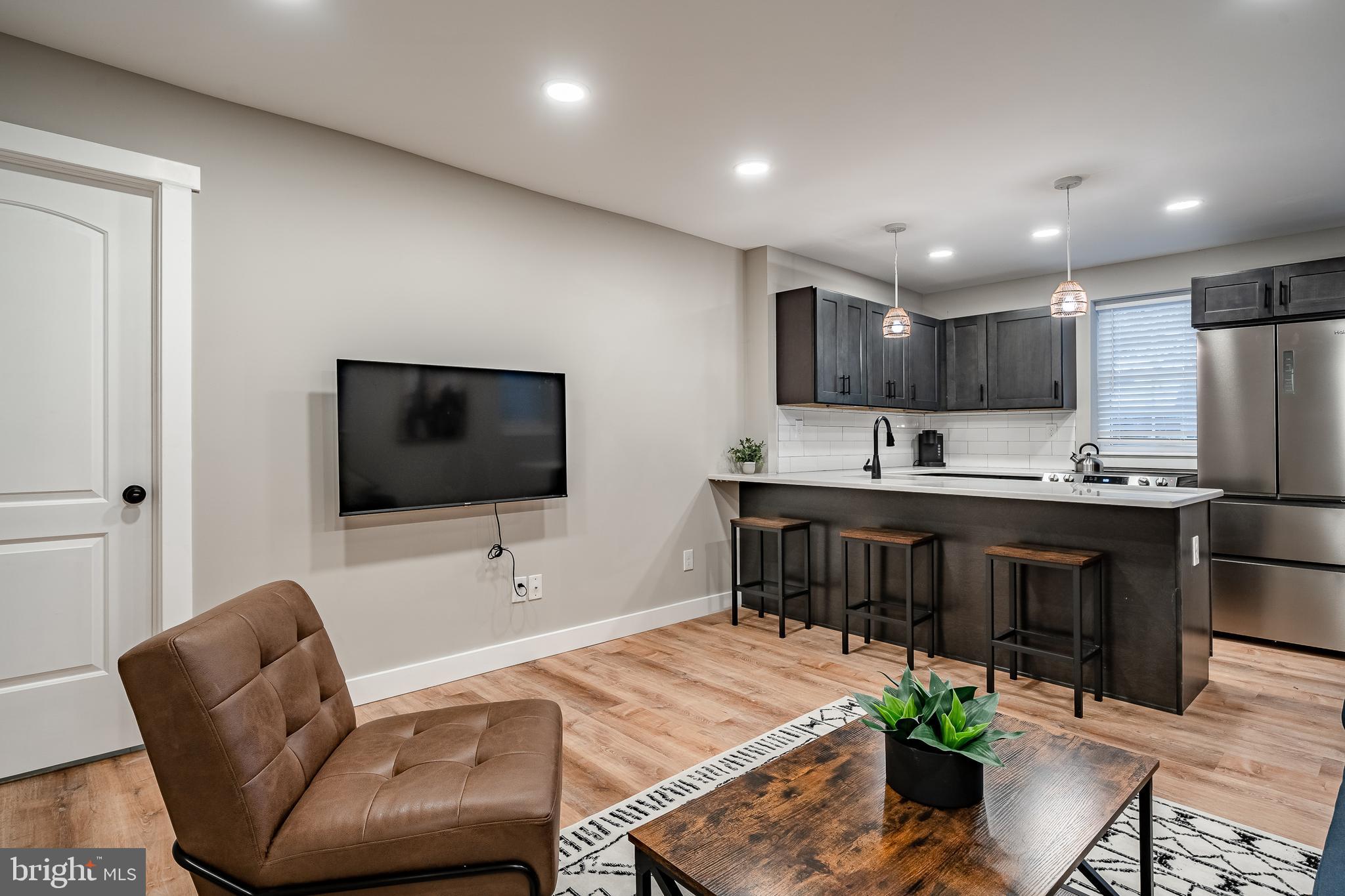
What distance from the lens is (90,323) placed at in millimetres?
2561

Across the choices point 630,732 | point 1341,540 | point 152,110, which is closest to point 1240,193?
point 1341,540

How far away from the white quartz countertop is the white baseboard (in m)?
0.97

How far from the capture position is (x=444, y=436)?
3309mm

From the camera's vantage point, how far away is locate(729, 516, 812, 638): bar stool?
429cm

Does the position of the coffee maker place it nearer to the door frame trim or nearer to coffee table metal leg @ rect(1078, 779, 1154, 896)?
coffee table metal leg @ rect(1078, 779, 1154, 896)

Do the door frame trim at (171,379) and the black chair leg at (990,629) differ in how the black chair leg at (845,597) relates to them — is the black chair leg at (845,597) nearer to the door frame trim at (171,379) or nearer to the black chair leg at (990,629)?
the black chair leg at (990,629)

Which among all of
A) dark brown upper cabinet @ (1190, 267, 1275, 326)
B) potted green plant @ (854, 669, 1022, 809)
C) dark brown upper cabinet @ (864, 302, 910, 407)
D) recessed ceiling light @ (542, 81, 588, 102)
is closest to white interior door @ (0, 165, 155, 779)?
recessed ceiling light @ (542, 81, 588, 102)

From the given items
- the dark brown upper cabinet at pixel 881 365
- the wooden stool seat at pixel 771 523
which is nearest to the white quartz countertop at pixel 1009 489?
the wooden stool seat at pixel 771 523

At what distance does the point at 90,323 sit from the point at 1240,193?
567 cm

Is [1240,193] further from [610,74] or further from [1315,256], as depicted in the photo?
[610,74]

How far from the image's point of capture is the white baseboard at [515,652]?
3223 mm

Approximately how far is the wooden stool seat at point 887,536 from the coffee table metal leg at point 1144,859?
2.06m

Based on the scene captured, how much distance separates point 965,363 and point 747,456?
2646mm

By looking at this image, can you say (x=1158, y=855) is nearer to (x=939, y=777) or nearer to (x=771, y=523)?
(x=939, y=777)
